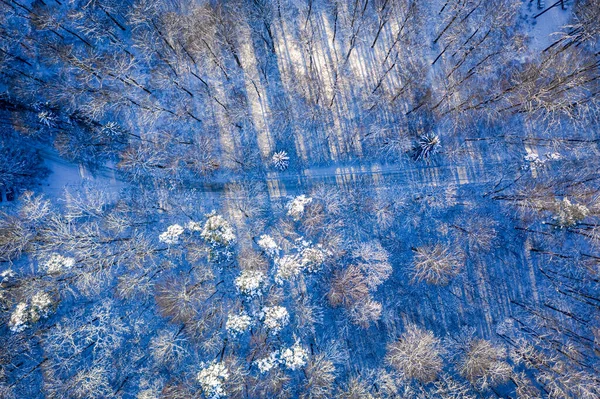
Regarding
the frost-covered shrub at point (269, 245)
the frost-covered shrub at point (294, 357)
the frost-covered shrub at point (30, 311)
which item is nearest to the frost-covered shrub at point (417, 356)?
the frost-covered shrub at point (294, 357)

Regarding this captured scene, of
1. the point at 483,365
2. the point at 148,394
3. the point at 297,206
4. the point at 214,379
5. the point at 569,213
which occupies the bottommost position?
the point at 483,365

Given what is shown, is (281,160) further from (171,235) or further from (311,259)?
(171,235)

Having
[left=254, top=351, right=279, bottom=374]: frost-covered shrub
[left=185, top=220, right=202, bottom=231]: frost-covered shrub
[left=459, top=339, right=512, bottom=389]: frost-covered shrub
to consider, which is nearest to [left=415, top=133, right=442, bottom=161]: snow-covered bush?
[left=459, top=339, right=512, bottom=389]: frost-covered shrub

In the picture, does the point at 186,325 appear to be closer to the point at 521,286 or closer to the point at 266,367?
the point at 266,367

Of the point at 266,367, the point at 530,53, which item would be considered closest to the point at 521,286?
the point at 530,53

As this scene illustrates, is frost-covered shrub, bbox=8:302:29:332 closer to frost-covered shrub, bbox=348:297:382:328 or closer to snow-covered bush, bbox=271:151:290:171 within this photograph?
snow-covered bush, bbox=271:151:290:171

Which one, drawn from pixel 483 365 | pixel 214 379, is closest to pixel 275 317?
pixel 214 379

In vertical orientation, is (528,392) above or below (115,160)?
below

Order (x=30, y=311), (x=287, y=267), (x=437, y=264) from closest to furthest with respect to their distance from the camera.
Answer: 1. (x=287, y=267)
2. (x=30, y=311)
3. (x=437, y=264)
